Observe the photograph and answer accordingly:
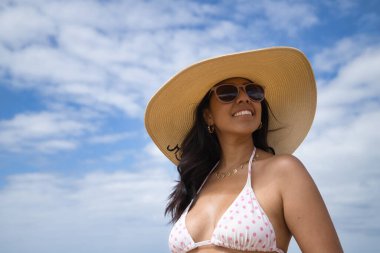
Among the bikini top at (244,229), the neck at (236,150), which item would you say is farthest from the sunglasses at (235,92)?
the bikini top at (244,229)

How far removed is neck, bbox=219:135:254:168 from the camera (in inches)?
164

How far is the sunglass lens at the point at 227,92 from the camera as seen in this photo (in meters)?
4.14

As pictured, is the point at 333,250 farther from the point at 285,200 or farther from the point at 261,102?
the point at 261,102

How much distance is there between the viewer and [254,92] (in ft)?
13.6

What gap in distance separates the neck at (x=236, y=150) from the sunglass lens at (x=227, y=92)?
344 millimetres

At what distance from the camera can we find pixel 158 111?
185 inches

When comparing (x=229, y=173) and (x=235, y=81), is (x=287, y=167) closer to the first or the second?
(x=229, y=173)

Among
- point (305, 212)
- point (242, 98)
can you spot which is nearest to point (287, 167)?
point (305, 212)

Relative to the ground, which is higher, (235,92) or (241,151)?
(235,92)

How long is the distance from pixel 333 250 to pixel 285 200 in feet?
1.42

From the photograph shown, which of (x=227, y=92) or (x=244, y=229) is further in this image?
(x=227, y=92)

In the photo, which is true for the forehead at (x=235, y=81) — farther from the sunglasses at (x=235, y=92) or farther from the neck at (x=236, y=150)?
the neck at (x=236, y=150)

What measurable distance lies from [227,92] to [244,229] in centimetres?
125

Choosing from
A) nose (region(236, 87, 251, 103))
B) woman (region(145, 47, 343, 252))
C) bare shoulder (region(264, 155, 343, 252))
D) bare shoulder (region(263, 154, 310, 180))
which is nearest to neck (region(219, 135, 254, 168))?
woman (region(145, 47, 343, 252))
